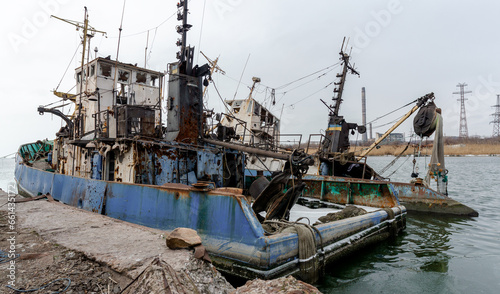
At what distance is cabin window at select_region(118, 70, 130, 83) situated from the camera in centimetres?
1633

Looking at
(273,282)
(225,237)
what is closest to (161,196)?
(225,237)

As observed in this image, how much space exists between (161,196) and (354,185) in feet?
25.4

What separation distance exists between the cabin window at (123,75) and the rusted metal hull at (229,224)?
30.2ft

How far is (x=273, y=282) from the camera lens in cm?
312

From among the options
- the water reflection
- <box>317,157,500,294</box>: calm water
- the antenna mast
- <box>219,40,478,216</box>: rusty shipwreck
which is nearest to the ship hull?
<box>219,40,478,216</box>: rusty shipwreck

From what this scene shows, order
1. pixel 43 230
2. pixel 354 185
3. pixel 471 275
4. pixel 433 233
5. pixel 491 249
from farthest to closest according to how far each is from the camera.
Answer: pixel 354 185 < pixel 433 233 < pixel 491 249 < pixel 471 275 < pixel 43 230

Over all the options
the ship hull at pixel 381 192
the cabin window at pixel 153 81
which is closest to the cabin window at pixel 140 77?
the cabin window at pixel 153 81

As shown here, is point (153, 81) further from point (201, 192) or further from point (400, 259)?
point (400, 259)

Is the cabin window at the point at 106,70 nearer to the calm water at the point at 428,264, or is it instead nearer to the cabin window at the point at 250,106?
the cabin window at the point at 250,106

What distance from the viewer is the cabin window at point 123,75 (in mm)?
16328

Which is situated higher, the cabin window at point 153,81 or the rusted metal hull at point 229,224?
the cabin window at point 153,81

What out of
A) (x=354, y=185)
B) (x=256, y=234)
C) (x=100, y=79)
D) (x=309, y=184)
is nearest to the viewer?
(x=256, y=234)

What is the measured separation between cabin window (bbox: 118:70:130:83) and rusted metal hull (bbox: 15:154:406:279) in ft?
30.2

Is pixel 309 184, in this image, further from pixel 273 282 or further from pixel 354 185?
pixel 273 282
